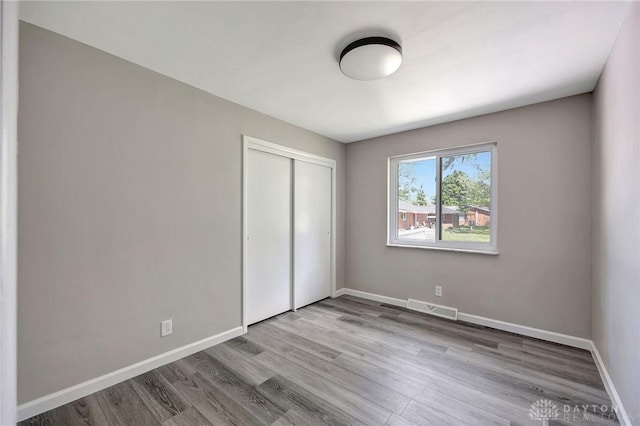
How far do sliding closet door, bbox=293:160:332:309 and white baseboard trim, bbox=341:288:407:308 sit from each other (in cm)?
35

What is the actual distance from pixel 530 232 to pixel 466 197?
71 cm

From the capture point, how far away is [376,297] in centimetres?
383

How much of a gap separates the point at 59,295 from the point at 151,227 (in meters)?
0.66

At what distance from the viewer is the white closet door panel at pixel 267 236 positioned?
2967 mm

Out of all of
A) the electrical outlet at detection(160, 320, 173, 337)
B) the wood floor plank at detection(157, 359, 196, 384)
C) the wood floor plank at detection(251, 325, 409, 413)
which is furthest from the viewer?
the electrical outlet at detection(160, 320, 173, 337)

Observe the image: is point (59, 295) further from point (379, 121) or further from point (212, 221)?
point (379, 121)

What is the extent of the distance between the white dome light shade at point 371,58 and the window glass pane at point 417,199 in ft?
6.03

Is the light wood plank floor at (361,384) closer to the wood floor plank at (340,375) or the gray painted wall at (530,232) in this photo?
the wood floor plank at (340,375)

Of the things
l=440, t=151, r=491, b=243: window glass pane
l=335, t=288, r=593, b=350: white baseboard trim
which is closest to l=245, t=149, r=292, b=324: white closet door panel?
l=335, t=288, r=593, b=350: white baseboard trim

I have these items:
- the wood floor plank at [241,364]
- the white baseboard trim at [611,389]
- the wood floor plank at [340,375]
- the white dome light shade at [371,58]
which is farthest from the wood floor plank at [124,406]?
the white baseboard trim at [611,389]

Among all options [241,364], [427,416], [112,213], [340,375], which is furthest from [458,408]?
[112,213]

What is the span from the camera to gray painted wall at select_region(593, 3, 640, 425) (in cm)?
142

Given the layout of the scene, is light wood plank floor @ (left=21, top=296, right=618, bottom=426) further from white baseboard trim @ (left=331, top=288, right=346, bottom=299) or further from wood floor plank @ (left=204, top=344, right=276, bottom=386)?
white baseboard trim @ (left=331, top=288, right=346, bottom=299)

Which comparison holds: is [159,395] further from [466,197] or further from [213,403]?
[466,197]
